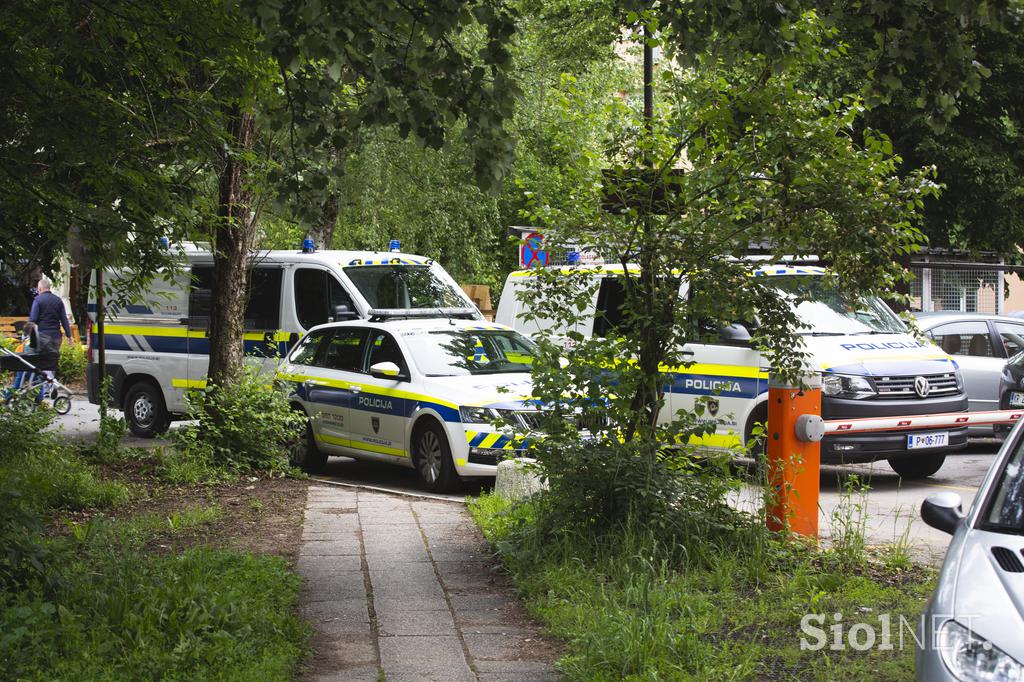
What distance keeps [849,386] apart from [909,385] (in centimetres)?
69

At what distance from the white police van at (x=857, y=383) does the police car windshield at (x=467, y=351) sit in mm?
992

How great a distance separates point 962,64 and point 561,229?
2578 millimetres

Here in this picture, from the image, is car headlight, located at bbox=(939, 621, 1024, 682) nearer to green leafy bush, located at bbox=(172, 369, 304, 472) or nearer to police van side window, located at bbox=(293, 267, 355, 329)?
green leafy bush, located at bbox=(172, 369, 304, 472)

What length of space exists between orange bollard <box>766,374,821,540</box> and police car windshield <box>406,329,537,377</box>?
4.54 meters

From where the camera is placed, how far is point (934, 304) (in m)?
21.6

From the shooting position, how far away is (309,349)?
1380 centimetres

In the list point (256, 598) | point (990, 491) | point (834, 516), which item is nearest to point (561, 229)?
point (834, 516)

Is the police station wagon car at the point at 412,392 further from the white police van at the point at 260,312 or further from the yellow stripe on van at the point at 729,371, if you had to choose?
the white police van at the point at 260,312

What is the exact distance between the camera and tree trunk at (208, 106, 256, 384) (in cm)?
1211

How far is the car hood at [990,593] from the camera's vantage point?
3.84m

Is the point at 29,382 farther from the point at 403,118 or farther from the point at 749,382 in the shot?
the point at 403,118

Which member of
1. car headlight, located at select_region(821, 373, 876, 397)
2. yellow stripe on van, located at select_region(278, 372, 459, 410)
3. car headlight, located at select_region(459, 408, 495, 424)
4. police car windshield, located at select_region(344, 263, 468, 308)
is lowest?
car headlight, located at select_region(459, 408, 495, 424)

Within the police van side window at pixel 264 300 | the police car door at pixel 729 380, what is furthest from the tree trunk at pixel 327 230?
the police car door at pixel 729 380

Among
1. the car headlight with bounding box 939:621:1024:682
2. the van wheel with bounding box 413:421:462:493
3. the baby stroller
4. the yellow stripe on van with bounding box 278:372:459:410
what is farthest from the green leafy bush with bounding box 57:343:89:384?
the car headlight with bounding box 939:621:1024:682
